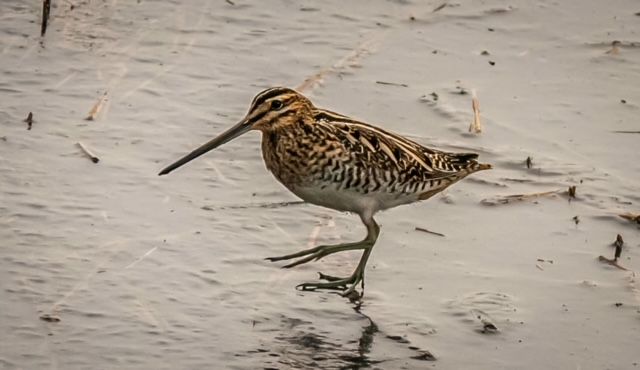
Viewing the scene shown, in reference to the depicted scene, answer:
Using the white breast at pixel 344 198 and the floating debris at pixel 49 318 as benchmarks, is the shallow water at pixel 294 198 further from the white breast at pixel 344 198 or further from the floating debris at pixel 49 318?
the white breast at pixel 344 198

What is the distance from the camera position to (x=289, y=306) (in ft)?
22.3

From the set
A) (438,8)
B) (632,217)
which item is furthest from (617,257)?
(438,8)

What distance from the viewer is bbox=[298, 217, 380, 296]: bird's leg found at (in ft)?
23.0

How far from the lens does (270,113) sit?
7148 mm

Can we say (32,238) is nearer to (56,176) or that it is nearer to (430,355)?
(56,176)

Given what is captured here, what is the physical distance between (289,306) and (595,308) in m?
1.41

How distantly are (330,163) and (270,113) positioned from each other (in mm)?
363

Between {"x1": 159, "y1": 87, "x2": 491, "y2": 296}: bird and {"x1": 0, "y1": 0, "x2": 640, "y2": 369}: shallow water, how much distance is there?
192 millimetres

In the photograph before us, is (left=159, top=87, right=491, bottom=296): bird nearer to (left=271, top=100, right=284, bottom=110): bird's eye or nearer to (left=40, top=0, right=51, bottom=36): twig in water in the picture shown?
(left=271, top=100, right=284, bottom=110): bird's eye

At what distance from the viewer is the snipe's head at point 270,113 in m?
7.12

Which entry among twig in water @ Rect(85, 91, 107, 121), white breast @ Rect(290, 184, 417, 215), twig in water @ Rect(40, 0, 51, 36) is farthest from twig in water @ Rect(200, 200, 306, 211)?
twig in water @ Rect(40, 0, 51, 36)

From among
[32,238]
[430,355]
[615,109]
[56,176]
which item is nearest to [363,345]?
[430,355]

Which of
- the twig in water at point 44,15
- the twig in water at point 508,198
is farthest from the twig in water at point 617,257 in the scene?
the twig in water at point 44,15

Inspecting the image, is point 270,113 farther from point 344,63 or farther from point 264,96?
point 344,63
